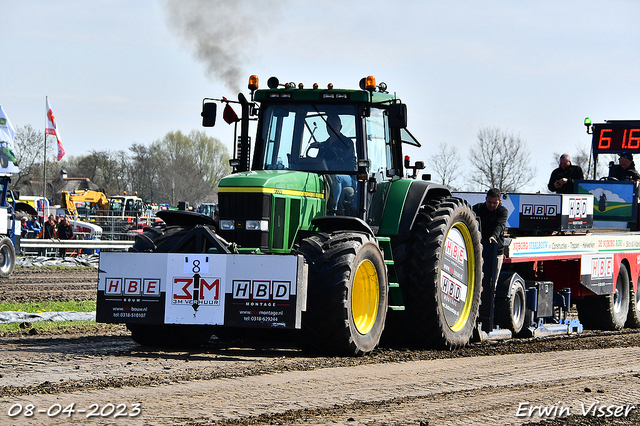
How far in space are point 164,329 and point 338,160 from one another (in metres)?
2.75

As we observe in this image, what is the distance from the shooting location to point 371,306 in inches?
349

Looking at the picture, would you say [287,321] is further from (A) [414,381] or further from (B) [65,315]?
(B) [65,315]

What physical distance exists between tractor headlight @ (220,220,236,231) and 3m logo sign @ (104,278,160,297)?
3.19ft

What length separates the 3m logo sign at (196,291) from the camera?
27.2 ft

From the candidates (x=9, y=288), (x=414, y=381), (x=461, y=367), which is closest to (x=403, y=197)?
(x=461, y=367)

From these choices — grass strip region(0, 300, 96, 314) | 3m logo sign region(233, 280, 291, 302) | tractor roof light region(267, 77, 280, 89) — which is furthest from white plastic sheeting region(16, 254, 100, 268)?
3m logo sign region(233, 280, 291, 302)

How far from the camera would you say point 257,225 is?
8852 millimetres

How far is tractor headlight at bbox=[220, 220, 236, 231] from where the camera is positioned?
29.5ft

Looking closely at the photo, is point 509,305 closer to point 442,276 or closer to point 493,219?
point 493,219

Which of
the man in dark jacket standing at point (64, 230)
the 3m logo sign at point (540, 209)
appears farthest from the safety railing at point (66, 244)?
the 3m logo sign at point (540, 209)

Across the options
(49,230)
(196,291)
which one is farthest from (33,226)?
(196,291)

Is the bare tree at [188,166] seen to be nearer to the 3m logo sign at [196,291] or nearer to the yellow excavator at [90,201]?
the yellow excavator at [90,201]

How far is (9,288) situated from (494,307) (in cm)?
1178
